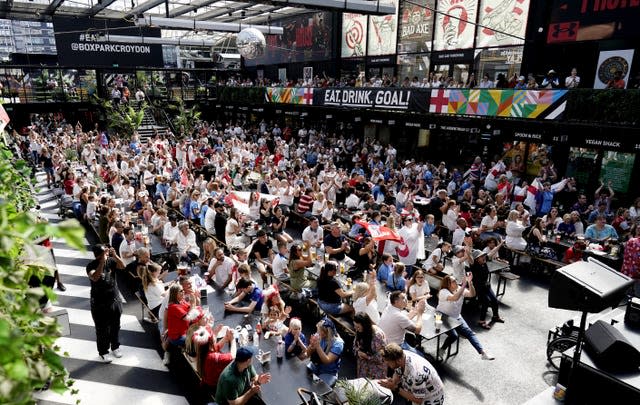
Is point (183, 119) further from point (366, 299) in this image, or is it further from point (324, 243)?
point (366, 299)

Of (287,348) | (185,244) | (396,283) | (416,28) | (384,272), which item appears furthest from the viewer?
(416,28)

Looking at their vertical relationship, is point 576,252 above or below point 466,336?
above

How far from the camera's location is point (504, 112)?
14367mm

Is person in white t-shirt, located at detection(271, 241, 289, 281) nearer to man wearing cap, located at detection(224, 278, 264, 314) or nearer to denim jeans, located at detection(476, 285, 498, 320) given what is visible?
man wearing cap, located at detection(224, 278, 264, 314)

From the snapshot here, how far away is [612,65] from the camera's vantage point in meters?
14.2

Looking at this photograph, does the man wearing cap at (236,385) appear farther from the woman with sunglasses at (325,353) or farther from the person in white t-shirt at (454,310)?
the person in white t-shirt at (454,310)

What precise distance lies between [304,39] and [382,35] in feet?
23.5

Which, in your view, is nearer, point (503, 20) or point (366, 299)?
point (366, 299)

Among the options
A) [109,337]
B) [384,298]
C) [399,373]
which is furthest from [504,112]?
[109,337]

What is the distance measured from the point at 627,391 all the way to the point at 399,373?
6.51 ft

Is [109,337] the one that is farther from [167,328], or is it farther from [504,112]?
[504,112]

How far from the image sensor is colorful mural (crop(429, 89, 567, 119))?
520 inches

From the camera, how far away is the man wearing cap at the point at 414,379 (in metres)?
4.41

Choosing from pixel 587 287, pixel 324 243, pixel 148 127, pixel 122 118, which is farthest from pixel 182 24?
pixel 587 287
